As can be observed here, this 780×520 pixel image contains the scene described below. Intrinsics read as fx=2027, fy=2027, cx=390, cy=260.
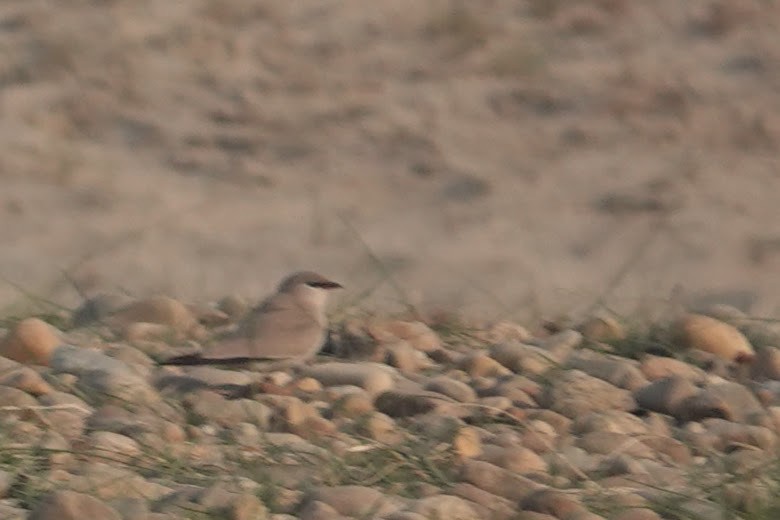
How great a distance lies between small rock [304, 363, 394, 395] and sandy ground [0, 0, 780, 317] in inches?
91.9

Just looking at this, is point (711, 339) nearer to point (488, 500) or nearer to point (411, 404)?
point (411, 404)

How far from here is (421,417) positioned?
451 cm

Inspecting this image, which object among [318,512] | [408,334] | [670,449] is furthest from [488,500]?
[408,334]

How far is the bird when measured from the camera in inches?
186

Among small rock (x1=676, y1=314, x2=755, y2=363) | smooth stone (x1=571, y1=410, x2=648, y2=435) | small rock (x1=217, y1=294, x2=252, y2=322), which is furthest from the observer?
small rock (x1=217, y1=294, x2=252, y2=322)

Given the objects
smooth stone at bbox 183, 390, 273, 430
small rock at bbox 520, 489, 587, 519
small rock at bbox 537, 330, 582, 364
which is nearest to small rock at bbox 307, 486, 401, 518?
small rock at bbox 520, 489, 587, 519

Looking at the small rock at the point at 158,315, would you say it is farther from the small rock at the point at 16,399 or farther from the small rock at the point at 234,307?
the small rock at the point at 16,399

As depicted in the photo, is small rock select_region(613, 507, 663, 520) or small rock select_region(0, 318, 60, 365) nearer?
small rock select_region(613, 507, 663, 520)

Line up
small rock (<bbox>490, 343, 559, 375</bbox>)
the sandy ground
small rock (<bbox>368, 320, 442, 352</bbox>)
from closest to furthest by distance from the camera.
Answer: small rock (<bbox>490, 343, 559, 375</bbox>), small rock (<bbox>368, 320, 442, 352</bbox>), the sandy ground

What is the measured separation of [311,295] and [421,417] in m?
0.73

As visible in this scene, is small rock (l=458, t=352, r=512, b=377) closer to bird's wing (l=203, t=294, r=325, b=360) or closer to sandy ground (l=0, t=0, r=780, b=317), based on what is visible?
bird's wing (l=203, t=294, r=325, b=360)

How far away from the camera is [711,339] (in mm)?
5488

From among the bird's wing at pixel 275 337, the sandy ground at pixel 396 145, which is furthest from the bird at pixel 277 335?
the sandy ground at pixel 396 145

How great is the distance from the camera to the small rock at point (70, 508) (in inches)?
139
